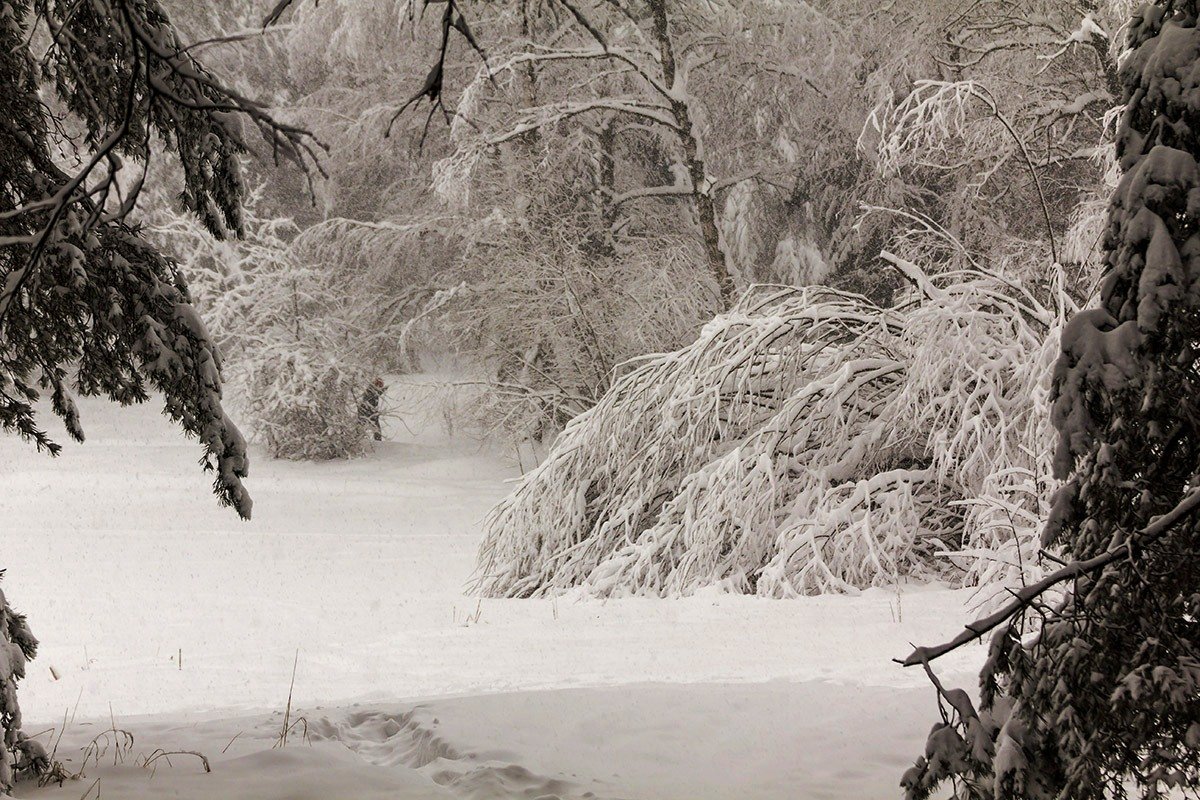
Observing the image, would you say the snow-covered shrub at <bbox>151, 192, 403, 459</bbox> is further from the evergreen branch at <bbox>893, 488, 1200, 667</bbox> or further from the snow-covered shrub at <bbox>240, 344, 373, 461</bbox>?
the evergreen branch at <bbox>893, 488, 1200, 667</bbox>

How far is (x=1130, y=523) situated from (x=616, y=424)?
5.78 m

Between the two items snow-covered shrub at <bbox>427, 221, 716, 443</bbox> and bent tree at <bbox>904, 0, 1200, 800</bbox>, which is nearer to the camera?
bent tree at <bbox>904, 0, 1200, 800</bbox>

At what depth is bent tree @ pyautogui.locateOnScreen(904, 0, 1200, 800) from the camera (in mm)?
1729

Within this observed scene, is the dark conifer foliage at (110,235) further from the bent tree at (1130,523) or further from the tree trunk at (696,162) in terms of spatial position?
the tree trunk at (696,162)

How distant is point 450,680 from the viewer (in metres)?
4.58

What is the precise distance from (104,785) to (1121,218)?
2.90m

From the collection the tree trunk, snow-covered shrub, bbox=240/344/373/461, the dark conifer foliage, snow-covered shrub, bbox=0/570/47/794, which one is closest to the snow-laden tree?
snow-covered shrub, bbox=0/570/47/794

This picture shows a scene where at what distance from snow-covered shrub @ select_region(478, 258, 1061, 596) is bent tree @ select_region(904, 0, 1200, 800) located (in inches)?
144

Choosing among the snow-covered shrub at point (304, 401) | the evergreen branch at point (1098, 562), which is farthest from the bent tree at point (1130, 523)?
the snow-covered shrub at point (304, 401)

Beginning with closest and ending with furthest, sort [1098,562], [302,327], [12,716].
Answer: [1098,562]
[12,716]
[302,327]

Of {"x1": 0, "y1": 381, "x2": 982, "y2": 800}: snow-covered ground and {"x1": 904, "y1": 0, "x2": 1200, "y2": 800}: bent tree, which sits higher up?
{"x1": 904, "y1": 0, "x2": 1200, "y2": 800}: bent tree

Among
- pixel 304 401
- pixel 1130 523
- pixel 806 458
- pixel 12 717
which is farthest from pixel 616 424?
pixel 304 401

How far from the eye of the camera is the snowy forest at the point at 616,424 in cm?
186

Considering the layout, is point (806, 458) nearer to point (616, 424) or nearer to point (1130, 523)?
point (616, 424)
